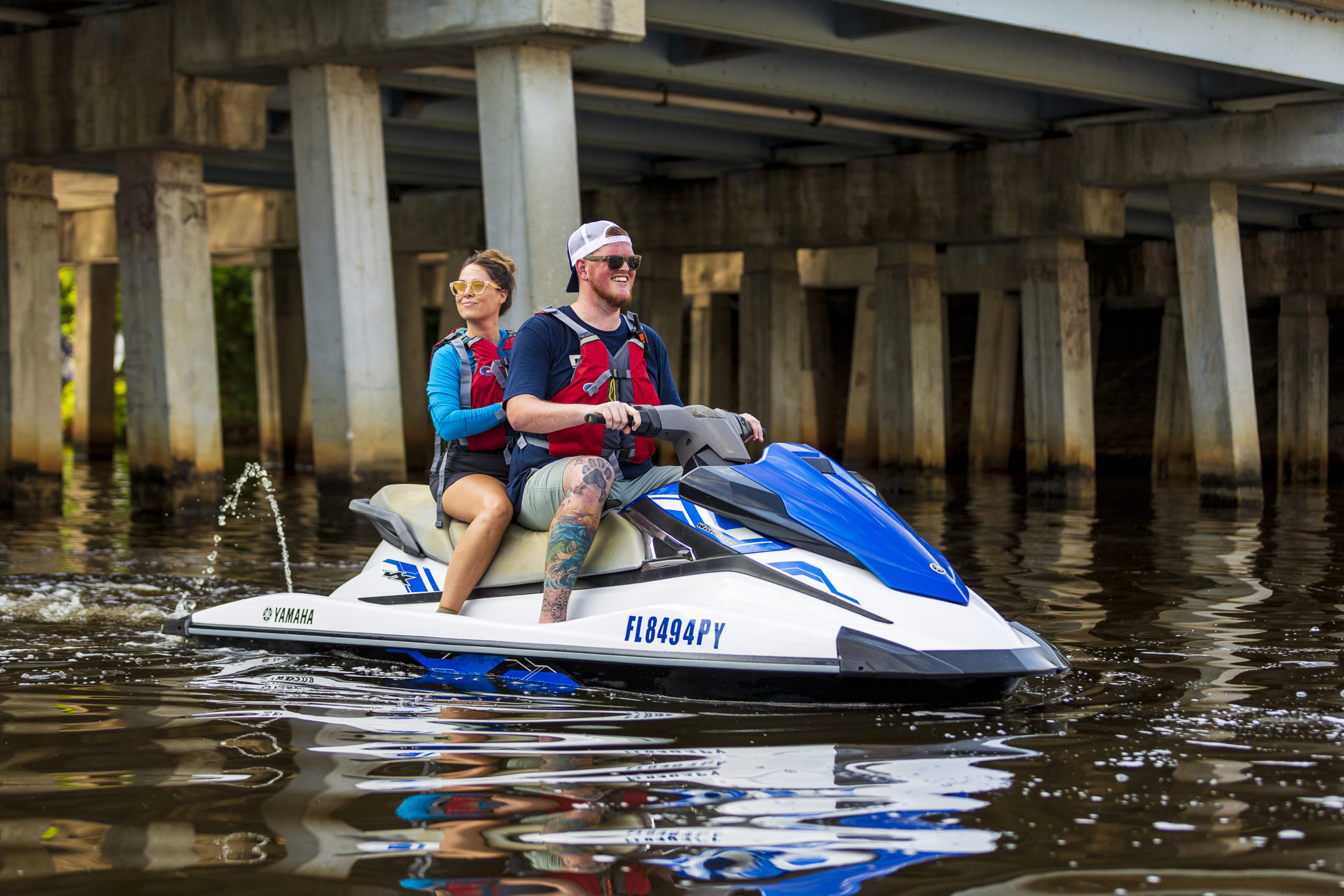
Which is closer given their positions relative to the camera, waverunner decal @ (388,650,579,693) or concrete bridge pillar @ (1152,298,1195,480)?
waverunner decal @ (388,650,579,693)

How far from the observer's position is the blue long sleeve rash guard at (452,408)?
19.8 feet

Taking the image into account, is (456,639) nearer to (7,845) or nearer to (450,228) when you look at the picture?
(7,845)

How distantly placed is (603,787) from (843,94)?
14862 mm

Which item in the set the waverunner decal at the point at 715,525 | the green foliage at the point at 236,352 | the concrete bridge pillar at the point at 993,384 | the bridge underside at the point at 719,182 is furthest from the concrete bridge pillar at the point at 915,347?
the green foliage at the point at 236,352

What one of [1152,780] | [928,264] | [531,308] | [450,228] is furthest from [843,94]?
[1152,780]

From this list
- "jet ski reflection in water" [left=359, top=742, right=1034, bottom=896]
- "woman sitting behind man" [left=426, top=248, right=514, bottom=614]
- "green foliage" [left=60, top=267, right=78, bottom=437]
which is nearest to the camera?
"jet ski reflection in water" [left=359, top=742, right=1034, bottom=896]

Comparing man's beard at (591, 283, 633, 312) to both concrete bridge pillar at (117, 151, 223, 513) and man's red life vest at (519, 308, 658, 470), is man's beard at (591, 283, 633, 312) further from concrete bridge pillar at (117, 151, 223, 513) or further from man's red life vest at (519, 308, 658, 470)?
concrete bridge pillar at (117, 151, 223, 513)

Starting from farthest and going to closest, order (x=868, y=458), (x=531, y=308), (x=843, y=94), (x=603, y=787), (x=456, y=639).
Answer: (x=868, y=458) < (x=843, y=94) < (x=531, y=308) < (x=456, y=639) < (x=603, y=787)

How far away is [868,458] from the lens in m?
30.5

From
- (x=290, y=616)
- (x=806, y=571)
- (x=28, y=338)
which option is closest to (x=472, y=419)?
(x=290, y=616)

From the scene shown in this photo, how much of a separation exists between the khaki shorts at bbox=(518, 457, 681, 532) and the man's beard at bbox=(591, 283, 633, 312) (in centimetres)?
55

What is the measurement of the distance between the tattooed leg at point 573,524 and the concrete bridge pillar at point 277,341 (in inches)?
1045

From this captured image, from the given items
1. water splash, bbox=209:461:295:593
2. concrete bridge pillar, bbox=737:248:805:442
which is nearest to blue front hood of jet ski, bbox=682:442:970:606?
water splash, bbox=209:461:295:593

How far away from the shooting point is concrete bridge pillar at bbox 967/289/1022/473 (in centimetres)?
2873
